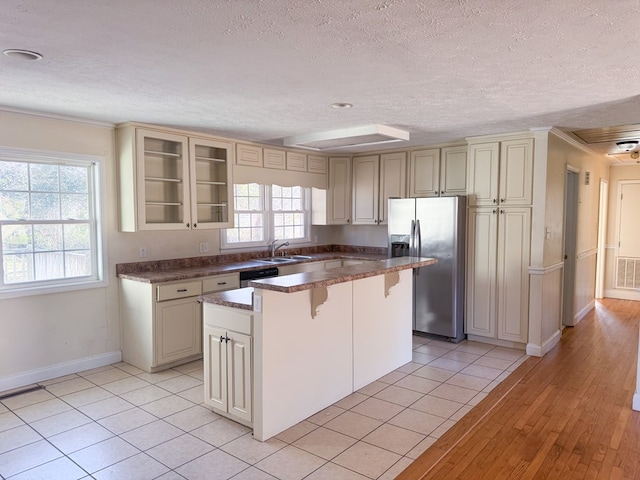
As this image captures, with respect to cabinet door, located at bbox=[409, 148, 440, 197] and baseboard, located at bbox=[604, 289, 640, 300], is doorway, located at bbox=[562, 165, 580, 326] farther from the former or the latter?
baseboard, located at bbox=[604, 289, 640, 300]

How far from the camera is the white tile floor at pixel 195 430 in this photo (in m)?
2.55

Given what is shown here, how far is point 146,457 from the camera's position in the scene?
8.74 ft

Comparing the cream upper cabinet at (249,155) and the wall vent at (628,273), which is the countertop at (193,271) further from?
the wall vent at (628,273)

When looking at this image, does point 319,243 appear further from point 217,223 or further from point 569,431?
point 569,431

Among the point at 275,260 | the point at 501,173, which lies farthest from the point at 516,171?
the point at 275,260

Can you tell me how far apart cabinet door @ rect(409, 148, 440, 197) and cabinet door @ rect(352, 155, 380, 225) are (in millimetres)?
511

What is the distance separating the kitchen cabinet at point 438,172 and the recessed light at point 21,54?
4219 millimetres

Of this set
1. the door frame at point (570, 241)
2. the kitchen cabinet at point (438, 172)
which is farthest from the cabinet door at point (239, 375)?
the door frame at point (570, 241)

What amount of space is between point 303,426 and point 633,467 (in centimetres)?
198

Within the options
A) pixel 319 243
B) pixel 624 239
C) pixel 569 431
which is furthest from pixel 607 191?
pixel 569 431

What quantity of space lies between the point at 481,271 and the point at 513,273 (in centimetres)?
34

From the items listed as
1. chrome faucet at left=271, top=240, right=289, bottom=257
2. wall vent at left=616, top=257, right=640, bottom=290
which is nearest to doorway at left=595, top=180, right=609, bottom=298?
wall vent at left=616, top=257, right=640, bottom=290

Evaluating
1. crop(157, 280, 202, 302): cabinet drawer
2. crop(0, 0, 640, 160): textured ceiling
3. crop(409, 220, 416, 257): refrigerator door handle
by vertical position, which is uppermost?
crop(0, 0, 640, 160): textured ceiling

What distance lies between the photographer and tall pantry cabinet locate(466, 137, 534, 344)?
462cm
